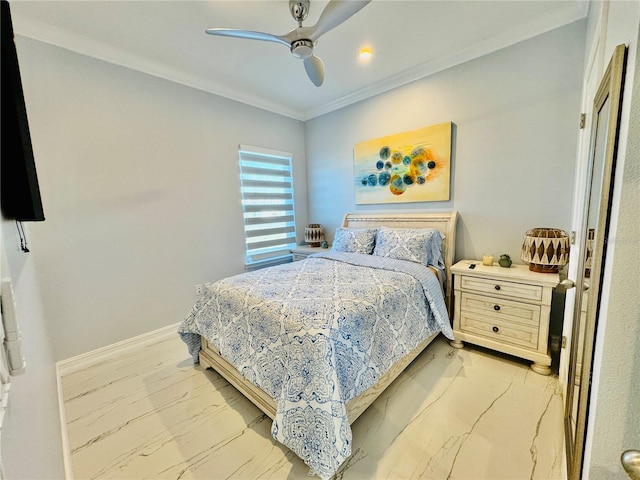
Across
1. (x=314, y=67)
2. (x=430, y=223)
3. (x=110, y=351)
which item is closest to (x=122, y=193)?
(x=110, y=351)

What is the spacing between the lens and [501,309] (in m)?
2.22

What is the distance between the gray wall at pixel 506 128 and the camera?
7.18 ft

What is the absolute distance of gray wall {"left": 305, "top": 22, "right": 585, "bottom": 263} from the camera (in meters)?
2.19

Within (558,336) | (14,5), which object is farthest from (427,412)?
(14,5)

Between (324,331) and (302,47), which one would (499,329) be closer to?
(324,331)

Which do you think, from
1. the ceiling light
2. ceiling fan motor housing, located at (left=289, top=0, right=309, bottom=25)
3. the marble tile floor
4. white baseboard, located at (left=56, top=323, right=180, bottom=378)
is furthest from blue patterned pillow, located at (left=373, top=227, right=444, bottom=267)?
white baseboard, located at (left=56, top=323, right=180, bottom=378)

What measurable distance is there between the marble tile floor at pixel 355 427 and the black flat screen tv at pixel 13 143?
1.41 meters

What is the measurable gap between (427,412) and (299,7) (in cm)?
279

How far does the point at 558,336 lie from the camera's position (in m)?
2.29

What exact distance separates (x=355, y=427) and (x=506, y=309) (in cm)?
154

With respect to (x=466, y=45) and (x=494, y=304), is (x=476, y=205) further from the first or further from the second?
(x=466, y=45)

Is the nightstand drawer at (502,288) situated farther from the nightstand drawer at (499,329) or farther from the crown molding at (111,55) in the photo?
the crown molding at (111,55)

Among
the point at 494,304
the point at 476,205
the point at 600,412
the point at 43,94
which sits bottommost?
the point at 494,304

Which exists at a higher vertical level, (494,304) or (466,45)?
(466,45)
